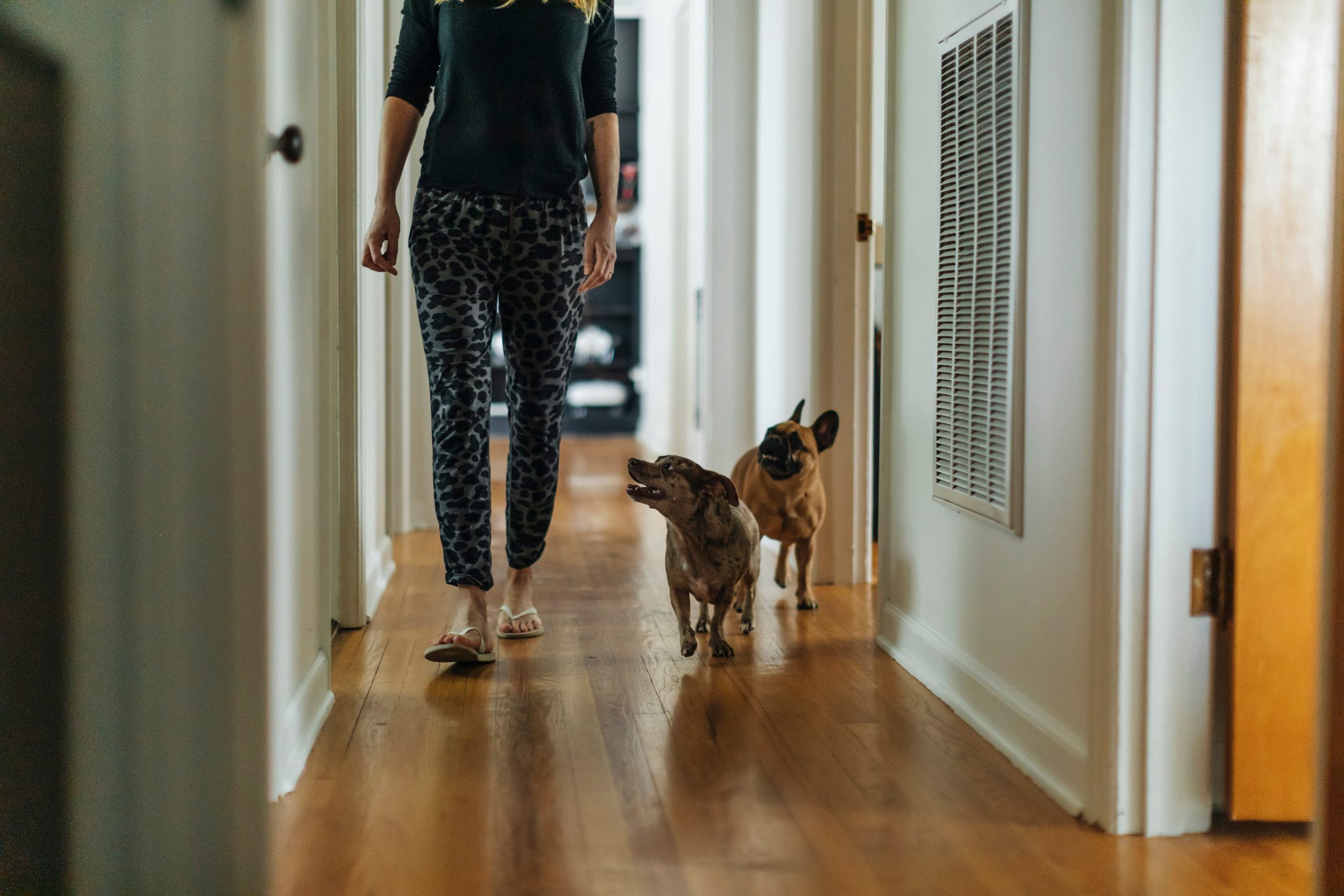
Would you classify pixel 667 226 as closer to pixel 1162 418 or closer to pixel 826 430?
pixel 826 430

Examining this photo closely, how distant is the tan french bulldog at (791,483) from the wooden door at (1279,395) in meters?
1.04

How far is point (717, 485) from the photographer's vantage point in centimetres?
203

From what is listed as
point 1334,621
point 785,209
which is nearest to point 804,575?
point 785,209

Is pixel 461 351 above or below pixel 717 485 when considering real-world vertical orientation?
above

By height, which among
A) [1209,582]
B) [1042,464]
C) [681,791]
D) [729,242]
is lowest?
[681,791]

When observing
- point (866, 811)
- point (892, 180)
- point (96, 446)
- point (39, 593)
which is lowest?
point (866, 811)

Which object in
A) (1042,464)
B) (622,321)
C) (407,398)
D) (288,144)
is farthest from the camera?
(622,321)

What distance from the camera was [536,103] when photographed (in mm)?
1937

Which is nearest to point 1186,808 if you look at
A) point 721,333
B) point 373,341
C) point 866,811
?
point 866,811

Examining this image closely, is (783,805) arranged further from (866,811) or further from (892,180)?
(892,180)

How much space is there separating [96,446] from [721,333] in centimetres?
266

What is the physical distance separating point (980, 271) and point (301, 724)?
117 cm

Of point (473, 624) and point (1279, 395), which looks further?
point (473, 624)

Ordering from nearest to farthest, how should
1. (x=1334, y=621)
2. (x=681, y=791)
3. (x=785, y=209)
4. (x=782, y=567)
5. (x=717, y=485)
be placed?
(x=1334, y=621) → (x=681, y=791) → (x=717, y=485) → (x=782, y=567) → (x=785, y=209)
